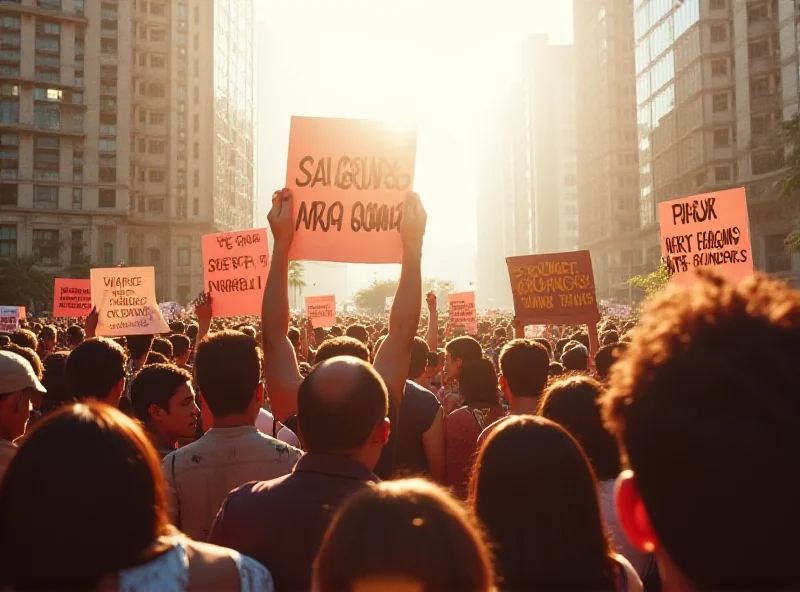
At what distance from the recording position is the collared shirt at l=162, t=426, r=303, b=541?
12.0 ft

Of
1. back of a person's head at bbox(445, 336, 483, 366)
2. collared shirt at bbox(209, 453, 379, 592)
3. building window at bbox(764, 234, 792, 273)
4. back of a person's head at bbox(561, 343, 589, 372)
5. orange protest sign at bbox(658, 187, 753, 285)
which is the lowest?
collared shirt at bbox(209, 453, 379, 592)

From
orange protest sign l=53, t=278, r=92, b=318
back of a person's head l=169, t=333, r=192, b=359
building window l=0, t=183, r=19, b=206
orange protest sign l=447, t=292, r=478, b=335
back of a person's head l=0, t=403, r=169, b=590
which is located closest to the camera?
back of a person's head l=0, t=403, r=169, b=590

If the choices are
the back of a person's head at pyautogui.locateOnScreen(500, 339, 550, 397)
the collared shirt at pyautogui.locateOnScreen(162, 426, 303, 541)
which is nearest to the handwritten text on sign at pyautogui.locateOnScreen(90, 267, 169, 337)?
the back of a person's head at pyautogui.locateOnScreen(500, 339, 550, 397)

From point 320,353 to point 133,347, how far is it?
4.88m

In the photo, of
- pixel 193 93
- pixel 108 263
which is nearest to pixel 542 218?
pixel 193 93

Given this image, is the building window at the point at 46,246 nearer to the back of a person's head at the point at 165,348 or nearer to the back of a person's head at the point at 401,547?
the back of a person's head at the point at 165,348

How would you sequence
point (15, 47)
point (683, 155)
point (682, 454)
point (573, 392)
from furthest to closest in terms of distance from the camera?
point (15, 47) → point (683, 155) → point (573, 392) → point (682, 454)

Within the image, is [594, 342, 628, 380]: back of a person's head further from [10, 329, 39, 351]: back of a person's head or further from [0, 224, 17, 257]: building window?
[0, 224, 17, 257]: building window

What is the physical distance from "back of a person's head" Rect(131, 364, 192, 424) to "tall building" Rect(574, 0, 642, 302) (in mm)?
89862

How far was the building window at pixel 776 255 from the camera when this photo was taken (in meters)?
58.2

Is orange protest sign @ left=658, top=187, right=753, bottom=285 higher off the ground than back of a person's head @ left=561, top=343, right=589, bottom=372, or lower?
higher

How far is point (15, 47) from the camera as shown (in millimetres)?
77688

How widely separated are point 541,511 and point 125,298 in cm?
1002

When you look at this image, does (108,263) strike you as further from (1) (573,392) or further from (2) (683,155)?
(1) (573,392)
